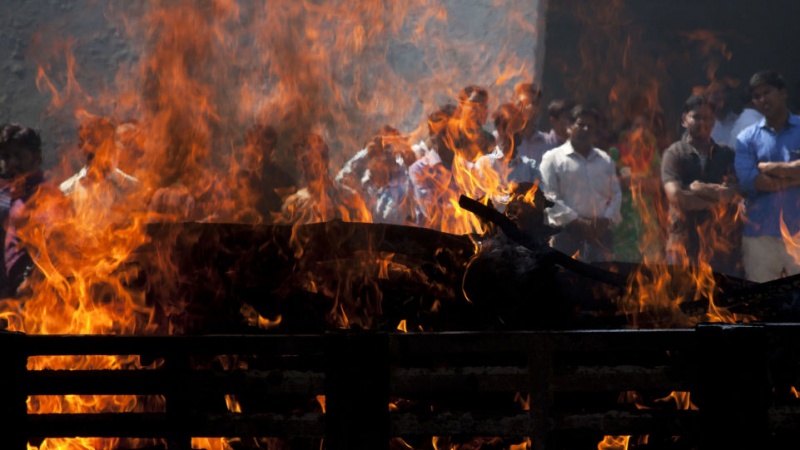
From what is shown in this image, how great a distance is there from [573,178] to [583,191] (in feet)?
0.59

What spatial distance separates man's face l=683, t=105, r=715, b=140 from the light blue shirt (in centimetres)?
35

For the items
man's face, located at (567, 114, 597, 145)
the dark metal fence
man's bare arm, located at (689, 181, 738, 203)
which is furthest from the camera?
man's face, located at (567, 114, 597, 145)

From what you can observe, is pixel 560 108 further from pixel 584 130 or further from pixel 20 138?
pixel 20 138

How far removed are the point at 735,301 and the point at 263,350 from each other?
105 inches

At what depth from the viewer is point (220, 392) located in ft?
Answer: 12.5

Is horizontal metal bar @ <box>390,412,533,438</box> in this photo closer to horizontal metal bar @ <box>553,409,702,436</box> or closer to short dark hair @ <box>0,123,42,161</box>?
horizontal metal bar @ <box>553,409,702,436</box>

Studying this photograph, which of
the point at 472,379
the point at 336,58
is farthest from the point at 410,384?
the point at 336,58

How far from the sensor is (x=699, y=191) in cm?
974

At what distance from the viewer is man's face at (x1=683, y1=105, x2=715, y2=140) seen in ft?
32.1

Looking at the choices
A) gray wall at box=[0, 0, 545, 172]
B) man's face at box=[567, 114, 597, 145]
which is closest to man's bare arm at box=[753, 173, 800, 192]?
man's face at box=[567, 114, 597, 145]

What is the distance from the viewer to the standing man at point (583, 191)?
32.3 feet

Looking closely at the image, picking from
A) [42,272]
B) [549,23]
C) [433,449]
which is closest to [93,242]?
[42,272]

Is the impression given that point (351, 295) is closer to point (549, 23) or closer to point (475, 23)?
point (549, 23)

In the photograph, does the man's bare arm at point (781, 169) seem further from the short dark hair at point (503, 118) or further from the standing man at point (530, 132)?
the short dark hair at point (503, 118)
